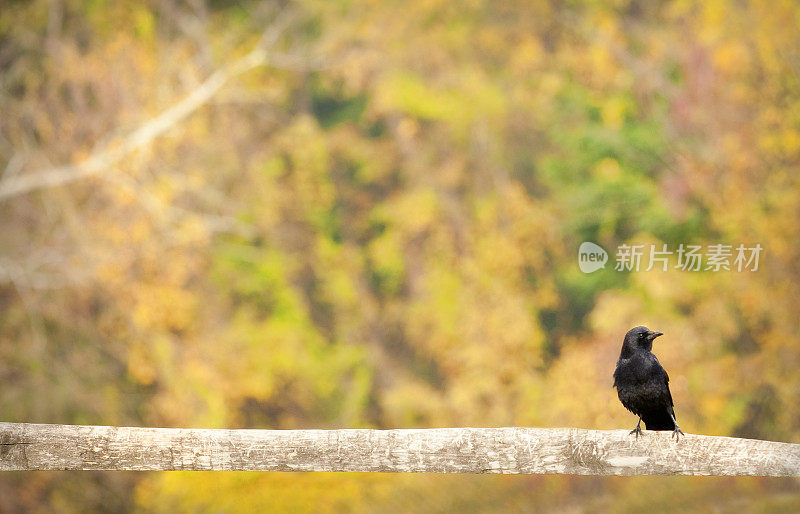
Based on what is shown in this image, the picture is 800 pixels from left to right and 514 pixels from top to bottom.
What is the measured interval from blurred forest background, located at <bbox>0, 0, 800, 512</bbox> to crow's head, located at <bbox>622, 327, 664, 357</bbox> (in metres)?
8.93

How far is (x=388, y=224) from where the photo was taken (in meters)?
18.8

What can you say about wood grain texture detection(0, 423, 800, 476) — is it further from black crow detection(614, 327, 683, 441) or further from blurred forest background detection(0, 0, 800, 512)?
blurred forest background detection(0, 0, 800, 512)

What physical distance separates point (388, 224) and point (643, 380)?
14.8 meters

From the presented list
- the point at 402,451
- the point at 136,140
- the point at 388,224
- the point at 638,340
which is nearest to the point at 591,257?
the point at 388,224

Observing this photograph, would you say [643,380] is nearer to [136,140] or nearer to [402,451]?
[402,451]

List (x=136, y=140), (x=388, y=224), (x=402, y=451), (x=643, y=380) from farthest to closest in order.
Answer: (x=388, y=224) → (x=136, y=140) → (x=643, y=380) → (x=402, y=451)

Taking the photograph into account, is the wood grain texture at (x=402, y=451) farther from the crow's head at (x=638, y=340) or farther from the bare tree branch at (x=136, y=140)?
the bare tree branch at (x=136, y=140)

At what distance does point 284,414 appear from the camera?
17.0m

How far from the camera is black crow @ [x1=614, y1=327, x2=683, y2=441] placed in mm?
4121

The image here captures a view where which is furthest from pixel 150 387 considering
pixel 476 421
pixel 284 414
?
pixel 476 421

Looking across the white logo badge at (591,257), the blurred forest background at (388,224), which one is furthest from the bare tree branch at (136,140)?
the white logo badge at (591,257)

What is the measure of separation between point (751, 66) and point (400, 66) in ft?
24.0

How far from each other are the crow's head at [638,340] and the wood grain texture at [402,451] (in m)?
1.24

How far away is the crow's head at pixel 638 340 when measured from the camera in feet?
13.6
